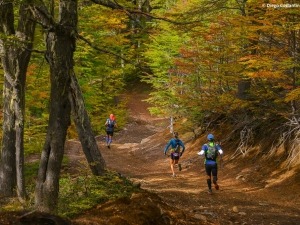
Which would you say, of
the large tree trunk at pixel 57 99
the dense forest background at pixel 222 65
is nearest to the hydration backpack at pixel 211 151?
the dense forest background at pixel 222 65

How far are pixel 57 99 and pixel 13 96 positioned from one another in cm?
331

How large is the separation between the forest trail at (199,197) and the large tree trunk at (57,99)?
1049 mm

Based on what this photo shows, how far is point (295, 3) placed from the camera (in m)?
11.0

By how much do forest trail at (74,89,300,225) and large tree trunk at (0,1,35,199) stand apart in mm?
3494

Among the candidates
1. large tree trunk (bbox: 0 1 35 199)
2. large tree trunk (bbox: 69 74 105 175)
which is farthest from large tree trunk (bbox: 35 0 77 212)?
large tree trunk (bbox: 0 1 35 199)

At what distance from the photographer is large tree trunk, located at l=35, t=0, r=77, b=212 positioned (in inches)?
242

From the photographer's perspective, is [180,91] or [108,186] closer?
[108,186]

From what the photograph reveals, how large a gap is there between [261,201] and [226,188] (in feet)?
7.19

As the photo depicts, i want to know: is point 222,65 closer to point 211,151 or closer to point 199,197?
point 211,151

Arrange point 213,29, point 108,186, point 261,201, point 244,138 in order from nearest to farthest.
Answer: point 108,186
point 261,201
point 213,29
point 244,138

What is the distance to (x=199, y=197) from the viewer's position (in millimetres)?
10836

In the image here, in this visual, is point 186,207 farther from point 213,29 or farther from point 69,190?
point 213,29

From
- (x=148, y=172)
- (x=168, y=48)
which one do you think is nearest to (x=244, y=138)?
(x=148, y=172)

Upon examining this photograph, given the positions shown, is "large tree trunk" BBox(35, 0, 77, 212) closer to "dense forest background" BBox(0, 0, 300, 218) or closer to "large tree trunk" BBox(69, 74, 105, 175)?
"dense forest background" BBox(0, 0, 300, 218)
